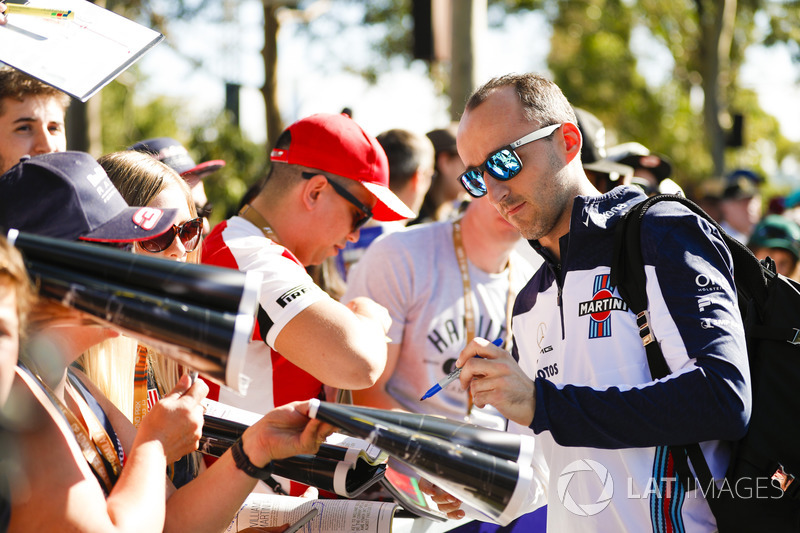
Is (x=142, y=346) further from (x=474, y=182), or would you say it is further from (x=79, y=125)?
(x=79, y=125)

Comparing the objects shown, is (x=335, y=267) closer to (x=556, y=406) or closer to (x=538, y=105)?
(x=538, y=105)

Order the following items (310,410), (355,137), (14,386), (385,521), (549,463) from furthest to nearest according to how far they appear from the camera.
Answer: (355,137) < (549,463) < (385,521) < (310,410) < (14,386)

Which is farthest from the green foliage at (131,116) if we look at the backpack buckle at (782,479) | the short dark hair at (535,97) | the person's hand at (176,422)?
the backpack buckle at (782,479)

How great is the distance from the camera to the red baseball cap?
2854 mm

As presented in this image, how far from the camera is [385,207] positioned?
2.95 metres

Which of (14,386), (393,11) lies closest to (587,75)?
(393,11)

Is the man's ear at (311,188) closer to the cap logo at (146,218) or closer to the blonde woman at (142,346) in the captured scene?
the blonde woman at (142,346)

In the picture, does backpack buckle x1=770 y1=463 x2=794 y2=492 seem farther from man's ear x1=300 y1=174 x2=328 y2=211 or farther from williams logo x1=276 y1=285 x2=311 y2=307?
man's ear x1=300 y1=174 x2=328 y2=211

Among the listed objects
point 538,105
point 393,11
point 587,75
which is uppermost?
point 538,105

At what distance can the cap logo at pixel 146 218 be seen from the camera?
1.86 meters

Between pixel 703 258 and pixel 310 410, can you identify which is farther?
pixel 703 258

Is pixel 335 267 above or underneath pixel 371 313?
underneath

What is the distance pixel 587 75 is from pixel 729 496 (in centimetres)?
2525

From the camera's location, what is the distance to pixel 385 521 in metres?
2.25
